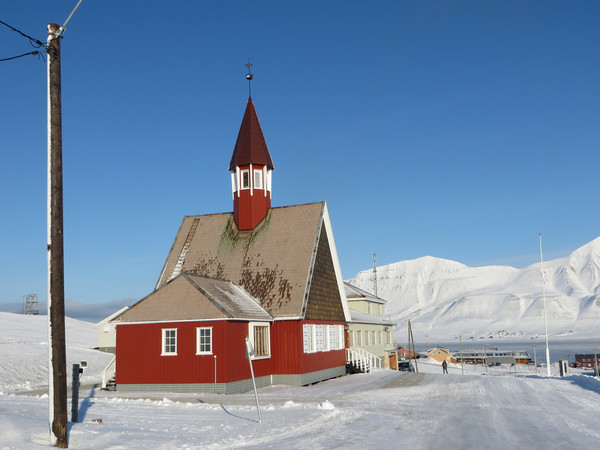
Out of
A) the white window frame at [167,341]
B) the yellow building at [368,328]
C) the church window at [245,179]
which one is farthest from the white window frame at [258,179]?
the yellow building at [368,328]

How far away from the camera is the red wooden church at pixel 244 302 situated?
27.0 m

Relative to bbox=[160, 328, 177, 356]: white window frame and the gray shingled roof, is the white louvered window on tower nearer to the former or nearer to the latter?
the gray shingled roof

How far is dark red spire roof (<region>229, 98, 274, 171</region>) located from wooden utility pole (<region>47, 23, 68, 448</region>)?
936 inches

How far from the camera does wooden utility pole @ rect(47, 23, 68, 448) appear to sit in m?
11.8

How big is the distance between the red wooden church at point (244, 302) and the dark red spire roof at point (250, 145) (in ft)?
0.24

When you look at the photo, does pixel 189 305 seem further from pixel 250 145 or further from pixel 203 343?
pixel 250 145

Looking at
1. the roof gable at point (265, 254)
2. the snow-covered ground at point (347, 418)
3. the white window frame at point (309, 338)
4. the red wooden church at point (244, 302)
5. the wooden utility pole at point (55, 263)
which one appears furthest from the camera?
the roof gable at point (265, 254)

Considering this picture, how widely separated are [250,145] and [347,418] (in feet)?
75.6

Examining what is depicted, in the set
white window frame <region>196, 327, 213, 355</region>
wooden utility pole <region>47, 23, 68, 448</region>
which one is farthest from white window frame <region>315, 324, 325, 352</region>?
wooden utility pole <region>47, 23, 68, 448</region>

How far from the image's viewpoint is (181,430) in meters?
14.7

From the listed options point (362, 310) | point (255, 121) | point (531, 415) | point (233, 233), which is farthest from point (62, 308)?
point (362, 310)

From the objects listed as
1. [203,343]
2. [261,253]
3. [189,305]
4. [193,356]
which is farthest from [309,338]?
[189,305]

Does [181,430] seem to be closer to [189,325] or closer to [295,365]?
[189,325]

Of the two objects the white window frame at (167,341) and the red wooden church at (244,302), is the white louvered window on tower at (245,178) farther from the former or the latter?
the white window frame at (167,341)
